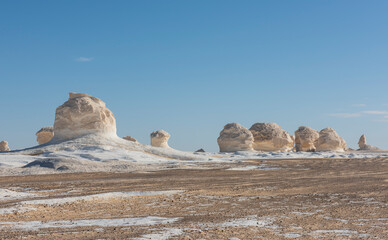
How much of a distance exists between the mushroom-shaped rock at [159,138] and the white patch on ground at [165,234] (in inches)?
1664

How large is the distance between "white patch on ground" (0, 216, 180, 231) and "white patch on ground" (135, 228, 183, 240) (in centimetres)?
66

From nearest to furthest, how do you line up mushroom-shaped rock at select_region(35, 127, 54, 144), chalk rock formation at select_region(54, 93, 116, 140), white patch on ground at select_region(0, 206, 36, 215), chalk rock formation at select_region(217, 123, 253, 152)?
white patch on ground at select_region(0, 206, 36, 215), chalk rock formation at select_region(54, 93, 116, 140), chalk rock formation at select_region(217, 123, 253, 152), mushroom-shaped rock at select_region(35, 127, 54, 144)

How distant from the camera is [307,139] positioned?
5297cm

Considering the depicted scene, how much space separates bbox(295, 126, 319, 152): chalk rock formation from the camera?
5306 centimetres

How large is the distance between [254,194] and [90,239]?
18.5 feet

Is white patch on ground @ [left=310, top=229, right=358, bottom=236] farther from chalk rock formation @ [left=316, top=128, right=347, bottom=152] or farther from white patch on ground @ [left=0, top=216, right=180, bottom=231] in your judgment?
chalk rock formation @ [left=316, top=128, right=347, bottom=152]

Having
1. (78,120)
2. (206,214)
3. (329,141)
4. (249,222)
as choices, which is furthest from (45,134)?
(249,222)

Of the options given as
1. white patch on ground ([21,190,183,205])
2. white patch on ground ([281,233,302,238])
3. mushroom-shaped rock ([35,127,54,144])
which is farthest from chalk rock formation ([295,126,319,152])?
white patch on ground ([281,233,302,238])

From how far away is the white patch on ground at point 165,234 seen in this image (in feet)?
17.3

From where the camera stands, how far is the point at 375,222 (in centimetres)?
622

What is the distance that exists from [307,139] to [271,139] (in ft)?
24.5

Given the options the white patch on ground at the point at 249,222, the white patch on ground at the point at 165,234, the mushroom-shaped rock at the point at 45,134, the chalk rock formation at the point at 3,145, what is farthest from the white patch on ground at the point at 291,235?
the chalk rock formation at the point at 3,145

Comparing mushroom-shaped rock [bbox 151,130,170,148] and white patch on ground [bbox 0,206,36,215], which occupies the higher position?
mushroom-shaped rock [bbox 151,130,170,148]

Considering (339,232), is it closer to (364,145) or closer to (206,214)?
(206,214)
